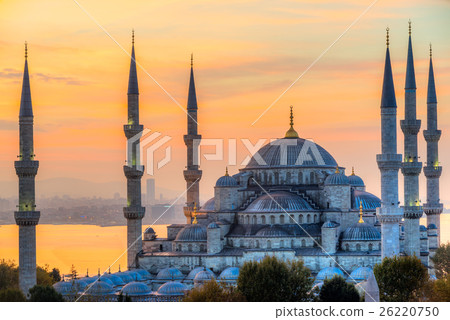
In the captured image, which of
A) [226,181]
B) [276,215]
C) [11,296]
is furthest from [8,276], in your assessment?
[276,215]

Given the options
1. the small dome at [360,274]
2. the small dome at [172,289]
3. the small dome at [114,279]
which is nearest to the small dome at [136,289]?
the small dome at [172,289]

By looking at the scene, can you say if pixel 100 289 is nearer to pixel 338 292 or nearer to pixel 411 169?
pixel 338 292

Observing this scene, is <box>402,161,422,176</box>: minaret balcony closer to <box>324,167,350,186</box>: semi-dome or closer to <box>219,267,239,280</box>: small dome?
<box>324,167,350,186</box>: semi-dome

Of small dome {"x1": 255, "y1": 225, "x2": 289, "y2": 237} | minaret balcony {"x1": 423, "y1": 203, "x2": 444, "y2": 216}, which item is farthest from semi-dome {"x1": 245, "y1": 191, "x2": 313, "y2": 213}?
minaret balcony {"x1": 423, "y1": 203, "x2": 444, "y2": 216}

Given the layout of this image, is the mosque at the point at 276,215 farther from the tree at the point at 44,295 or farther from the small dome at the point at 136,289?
the tree at the point at 44,295
